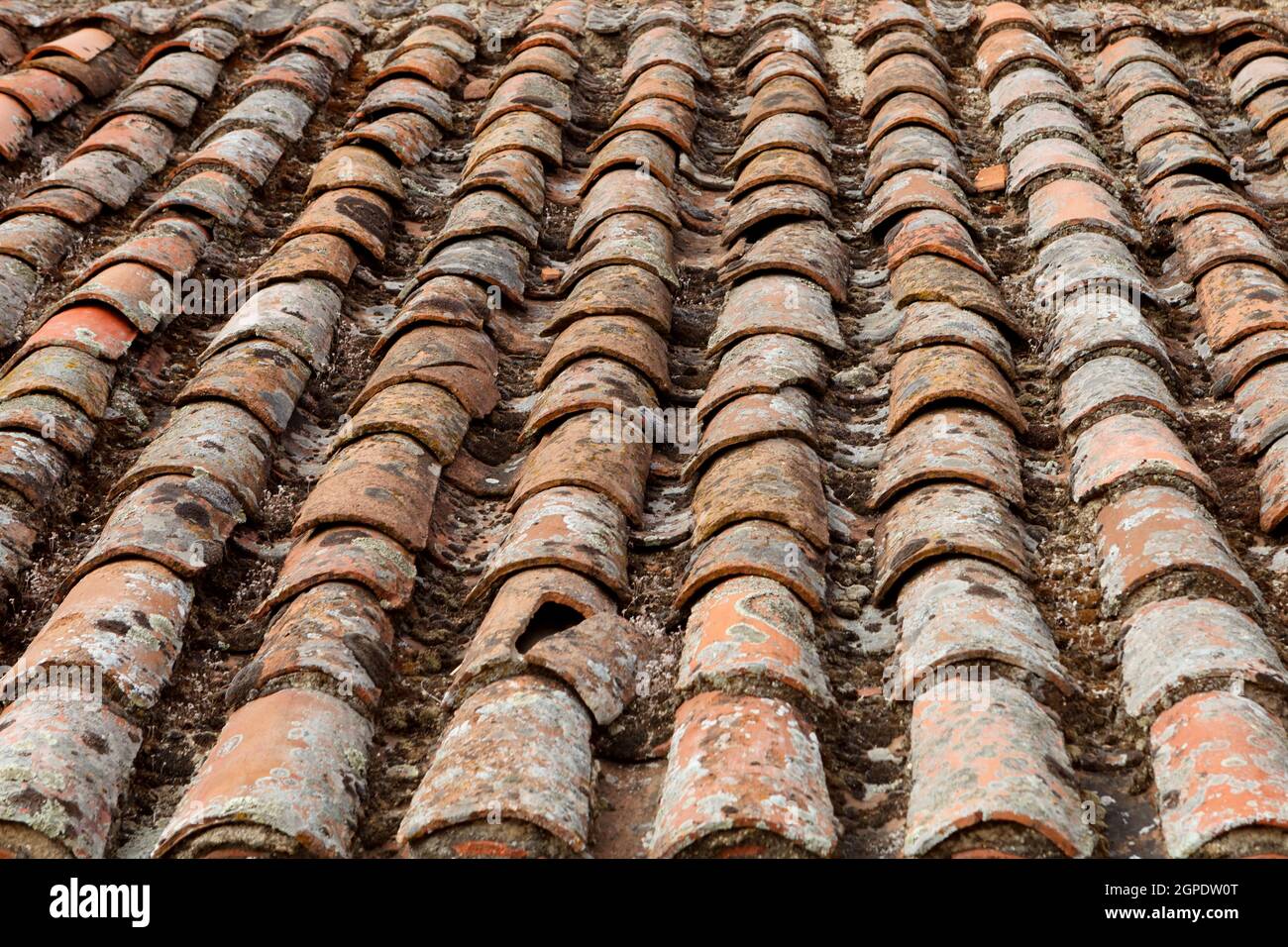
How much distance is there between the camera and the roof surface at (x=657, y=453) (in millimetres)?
2494

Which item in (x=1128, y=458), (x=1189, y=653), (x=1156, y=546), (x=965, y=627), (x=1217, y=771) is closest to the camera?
(x=1217, y=771)

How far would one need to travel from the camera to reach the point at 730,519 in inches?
119

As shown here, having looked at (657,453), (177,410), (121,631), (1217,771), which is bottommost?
(1217,771)

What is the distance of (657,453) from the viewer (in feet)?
11.4

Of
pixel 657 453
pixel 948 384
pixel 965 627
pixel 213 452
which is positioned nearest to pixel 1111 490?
pixel 948 384

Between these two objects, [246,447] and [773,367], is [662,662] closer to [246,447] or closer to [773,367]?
[773,367]

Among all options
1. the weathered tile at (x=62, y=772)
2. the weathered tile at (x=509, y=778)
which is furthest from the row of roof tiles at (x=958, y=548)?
the weathered tile at (x=62, y=772)

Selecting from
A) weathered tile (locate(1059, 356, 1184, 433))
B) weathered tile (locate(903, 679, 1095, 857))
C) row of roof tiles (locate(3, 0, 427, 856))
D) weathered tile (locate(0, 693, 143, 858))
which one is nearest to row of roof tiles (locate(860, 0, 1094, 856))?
weathered tile (locate(903, 679, 1095, 857))

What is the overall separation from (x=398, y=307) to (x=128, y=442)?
0.91 m

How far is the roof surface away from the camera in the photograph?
2.49m

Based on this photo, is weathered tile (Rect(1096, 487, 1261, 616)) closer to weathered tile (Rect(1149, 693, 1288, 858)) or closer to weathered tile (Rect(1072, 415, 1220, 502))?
weathered tile (Rect(1072, 415, 1220, 502))

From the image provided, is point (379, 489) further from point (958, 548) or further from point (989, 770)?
point (989, 770)

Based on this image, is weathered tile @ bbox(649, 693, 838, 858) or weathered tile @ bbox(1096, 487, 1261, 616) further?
weathered tile @ bbox(1096, 487, 1261, 616)

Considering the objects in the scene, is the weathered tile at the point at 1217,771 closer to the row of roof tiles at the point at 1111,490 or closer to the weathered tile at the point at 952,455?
the row of roof tiles at the point at 1111,490
